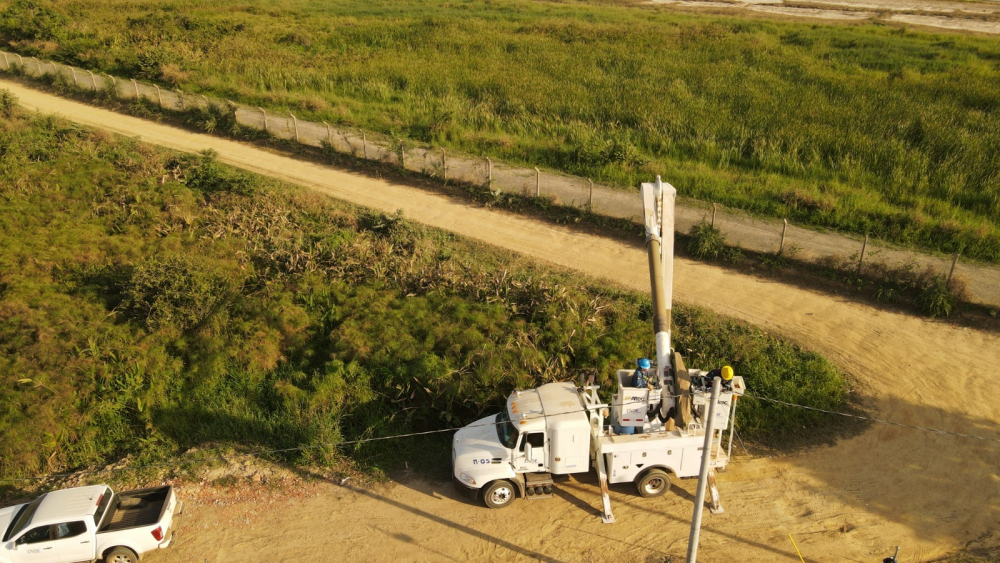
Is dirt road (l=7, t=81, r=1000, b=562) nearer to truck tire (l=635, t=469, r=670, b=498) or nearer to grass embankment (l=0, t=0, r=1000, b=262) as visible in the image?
truck tire (l=635, t=469, r=670, b=498)

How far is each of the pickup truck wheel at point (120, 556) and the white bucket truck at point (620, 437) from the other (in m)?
6.53

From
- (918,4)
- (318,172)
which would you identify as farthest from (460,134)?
(918,4)

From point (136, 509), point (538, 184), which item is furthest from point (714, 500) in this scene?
point (538, 184)

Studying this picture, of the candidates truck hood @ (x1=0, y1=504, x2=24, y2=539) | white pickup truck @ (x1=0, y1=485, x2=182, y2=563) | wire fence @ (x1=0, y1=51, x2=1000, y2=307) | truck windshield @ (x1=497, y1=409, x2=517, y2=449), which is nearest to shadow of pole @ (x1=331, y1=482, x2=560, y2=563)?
truck windshield @ (x1=497, y1=409, x2=517, y2=449)

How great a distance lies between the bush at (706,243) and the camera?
79.3ft

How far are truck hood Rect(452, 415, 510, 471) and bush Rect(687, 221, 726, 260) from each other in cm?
1200

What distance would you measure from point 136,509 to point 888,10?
84.0 m

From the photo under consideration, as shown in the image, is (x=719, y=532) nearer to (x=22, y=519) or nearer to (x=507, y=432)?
(x=507, y=432)

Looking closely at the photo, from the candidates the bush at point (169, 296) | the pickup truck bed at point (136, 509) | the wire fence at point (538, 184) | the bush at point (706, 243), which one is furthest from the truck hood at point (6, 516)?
the bush at point (706, 243)

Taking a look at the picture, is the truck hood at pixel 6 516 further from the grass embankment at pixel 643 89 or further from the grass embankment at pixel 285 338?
the grass embankment at pixel 643 89

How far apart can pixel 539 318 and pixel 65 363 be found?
12401 mm

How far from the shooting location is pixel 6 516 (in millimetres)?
13852

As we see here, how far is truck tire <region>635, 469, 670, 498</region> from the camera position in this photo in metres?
14.6

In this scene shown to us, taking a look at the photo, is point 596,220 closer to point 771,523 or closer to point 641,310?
point 641,310
